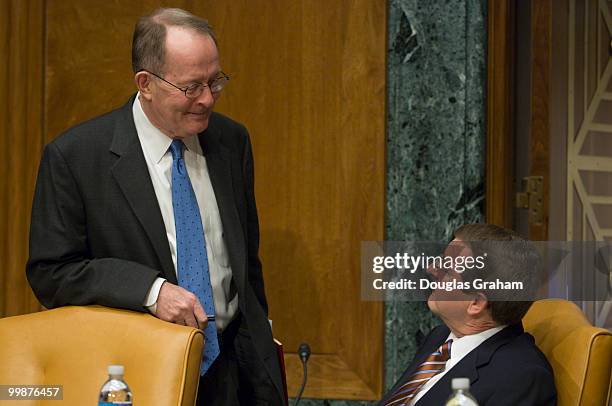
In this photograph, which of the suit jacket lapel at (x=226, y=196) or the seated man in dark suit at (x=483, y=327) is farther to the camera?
the suit jacket lapel at (x=226, y=196)

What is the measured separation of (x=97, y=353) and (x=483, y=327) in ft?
3.23

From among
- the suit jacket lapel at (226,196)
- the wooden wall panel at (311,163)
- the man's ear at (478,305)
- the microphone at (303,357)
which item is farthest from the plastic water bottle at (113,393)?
the wooden wall panel at (311,163)

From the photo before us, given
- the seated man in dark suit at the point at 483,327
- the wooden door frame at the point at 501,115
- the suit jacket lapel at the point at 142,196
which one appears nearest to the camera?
the seated man in dark suit at the point at 483,327

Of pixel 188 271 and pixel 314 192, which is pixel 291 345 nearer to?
pixel 314 192

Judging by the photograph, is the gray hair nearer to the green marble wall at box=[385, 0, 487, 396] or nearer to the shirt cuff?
the shirt cuff

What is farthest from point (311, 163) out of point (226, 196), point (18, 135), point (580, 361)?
point (580, 361)

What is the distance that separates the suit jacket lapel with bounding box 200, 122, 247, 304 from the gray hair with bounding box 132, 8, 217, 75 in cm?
28

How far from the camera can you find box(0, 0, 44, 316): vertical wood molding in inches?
155

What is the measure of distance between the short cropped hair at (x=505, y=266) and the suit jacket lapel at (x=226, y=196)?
606 millimetres

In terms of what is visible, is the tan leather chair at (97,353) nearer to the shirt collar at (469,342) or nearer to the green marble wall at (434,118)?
the shirt collar at (469,342)

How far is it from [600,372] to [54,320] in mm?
1336

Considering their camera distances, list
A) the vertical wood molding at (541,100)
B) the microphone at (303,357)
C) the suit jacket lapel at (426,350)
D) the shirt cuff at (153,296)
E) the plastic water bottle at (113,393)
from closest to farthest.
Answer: the plastic water bottle at (113,393)
the shirt cuff at (153,296)
the suit jacket lapel at (426,350)
the microphone at (303,357)
the vertical wood molding at (541,100)

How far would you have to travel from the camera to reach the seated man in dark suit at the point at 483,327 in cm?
258

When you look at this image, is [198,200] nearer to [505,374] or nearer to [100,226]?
[100,226]
